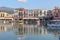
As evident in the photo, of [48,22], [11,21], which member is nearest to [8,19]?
[11,21]

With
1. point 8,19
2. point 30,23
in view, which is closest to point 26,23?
point 30,23

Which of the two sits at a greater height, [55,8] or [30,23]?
[55,8]

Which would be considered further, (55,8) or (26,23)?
(26,23)

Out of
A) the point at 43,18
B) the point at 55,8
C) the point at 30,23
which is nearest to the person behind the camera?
the point at 55,8

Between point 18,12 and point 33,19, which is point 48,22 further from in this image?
point 18,12

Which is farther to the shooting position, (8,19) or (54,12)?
(8,19)

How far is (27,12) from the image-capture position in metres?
8.43

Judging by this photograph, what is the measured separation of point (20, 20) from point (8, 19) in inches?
22.7

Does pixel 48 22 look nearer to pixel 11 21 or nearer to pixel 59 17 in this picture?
pixel 59 17

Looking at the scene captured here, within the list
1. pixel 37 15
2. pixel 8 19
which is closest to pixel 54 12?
pixel 37 15

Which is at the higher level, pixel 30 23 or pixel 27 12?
pixel 27 12

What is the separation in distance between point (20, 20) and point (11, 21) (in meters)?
0.44

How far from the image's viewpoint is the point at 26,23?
880 cm

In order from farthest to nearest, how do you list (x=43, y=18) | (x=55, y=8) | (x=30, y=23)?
(x=30, y=23)
(x=43, y=18)
(x=55, y=8)
